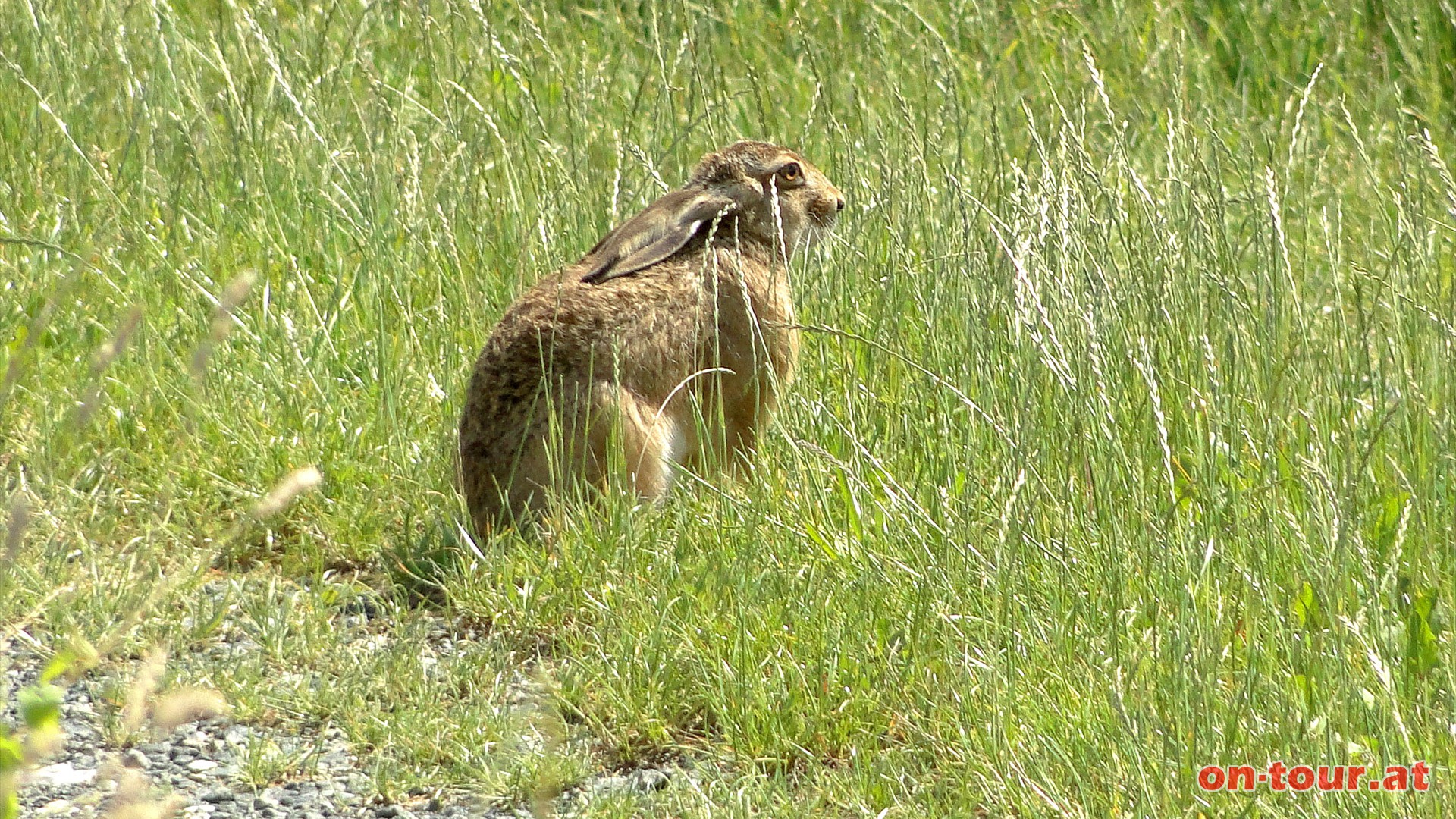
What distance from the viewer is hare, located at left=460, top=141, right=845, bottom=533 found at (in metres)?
4.07

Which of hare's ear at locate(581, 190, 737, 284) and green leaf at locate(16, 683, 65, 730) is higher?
green leaf at locate(16, 683, 65, 730)

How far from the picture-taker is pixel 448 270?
530 cm

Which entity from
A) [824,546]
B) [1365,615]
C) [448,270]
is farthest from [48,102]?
[1365,615]

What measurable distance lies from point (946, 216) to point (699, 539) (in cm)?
163

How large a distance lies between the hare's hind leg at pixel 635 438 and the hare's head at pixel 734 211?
378 mm

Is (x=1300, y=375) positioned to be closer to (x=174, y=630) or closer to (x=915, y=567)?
(x=915, y=567)

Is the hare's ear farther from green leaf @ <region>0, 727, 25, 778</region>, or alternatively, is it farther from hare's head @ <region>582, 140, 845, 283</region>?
green leaf @ <region>0, 727, 25, 778</region>

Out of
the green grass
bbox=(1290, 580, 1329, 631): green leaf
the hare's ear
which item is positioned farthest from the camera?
the hare's ear

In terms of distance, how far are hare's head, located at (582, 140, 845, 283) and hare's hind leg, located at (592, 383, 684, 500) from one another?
38cm

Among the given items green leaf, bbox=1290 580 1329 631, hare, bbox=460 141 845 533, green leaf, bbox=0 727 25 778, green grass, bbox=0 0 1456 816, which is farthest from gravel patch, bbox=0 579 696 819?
green leaf, bbox=0 727 25 778

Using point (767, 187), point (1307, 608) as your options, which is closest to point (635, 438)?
point (767, 187)

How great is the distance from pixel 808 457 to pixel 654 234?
719 millimetres

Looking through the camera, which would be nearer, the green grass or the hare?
the green grass

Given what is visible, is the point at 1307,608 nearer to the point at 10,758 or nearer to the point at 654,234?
the point at 654,234
